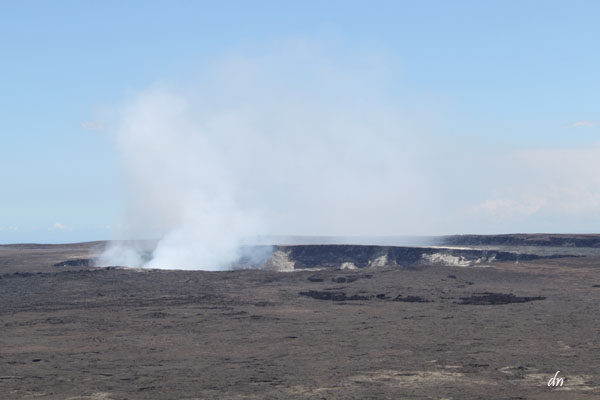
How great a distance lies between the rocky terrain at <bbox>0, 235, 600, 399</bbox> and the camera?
1597 cm

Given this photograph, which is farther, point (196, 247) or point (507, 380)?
point (196, 247)

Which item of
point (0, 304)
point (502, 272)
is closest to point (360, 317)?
point (0, 304)

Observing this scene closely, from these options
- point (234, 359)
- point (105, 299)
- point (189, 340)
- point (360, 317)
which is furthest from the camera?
point (105, 299)

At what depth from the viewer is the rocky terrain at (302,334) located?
52.4 ft

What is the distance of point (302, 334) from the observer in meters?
23.3

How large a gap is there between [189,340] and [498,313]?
12470mm

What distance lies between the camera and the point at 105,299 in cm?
3325

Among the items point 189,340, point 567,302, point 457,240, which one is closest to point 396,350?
point 189,340

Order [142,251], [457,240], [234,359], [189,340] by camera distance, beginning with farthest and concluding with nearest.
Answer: [457,240] < [142,251] < [189,340] < [234,359]

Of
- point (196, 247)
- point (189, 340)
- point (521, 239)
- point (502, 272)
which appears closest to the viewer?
point (189, 340)

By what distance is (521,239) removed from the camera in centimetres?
8094

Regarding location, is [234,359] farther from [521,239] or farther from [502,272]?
[521,239]

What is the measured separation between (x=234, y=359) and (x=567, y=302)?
57.5 feet

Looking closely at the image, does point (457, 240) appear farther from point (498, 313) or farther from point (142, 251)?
point (498, 313)
